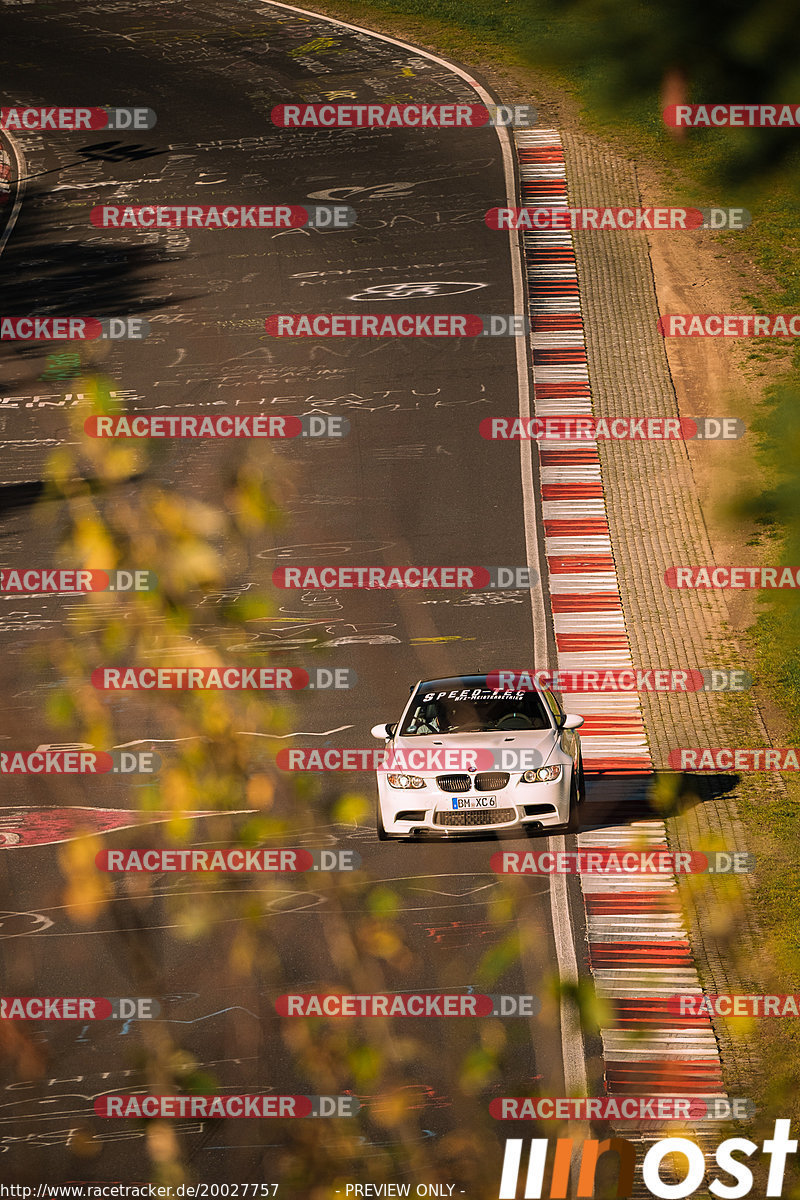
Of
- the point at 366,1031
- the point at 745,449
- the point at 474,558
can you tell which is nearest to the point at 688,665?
the point at 474,558

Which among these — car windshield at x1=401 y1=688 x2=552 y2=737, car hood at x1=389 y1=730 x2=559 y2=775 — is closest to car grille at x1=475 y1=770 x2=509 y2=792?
car hood at x1=389 y1=730 x2=559 y2=775

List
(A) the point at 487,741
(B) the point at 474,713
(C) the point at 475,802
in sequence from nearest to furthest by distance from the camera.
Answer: (C) the point at 475,802
(A) the point at 487,741
(B) the point at 474,713

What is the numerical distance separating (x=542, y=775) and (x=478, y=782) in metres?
0.63

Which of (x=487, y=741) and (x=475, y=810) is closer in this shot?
(x=475, y=810)

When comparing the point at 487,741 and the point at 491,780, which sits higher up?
the point at 487,741

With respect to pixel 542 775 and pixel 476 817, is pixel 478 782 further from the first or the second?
pixel 542 775

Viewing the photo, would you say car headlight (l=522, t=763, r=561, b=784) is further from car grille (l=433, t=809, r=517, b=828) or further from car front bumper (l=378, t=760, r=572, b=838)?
car grille (l=433, t=809, r=517, b=828)

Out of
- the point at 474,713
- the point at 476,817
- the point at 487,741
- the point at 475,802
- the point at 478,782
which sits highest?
the point at 474,713

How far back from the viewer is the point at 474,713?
1518 centimetres

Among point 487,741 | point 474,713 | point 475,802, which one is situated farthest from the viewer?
point 474,713

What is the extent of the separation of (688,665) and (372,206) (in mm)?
19012

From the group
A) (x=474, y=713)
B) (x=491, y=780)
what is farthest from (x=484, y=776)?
(x=474, y=713)

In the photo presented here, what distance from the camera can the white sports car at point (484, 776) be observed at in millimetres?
14195

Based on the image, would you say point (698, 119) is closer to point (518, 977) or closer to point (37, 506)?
point (518, 977)
